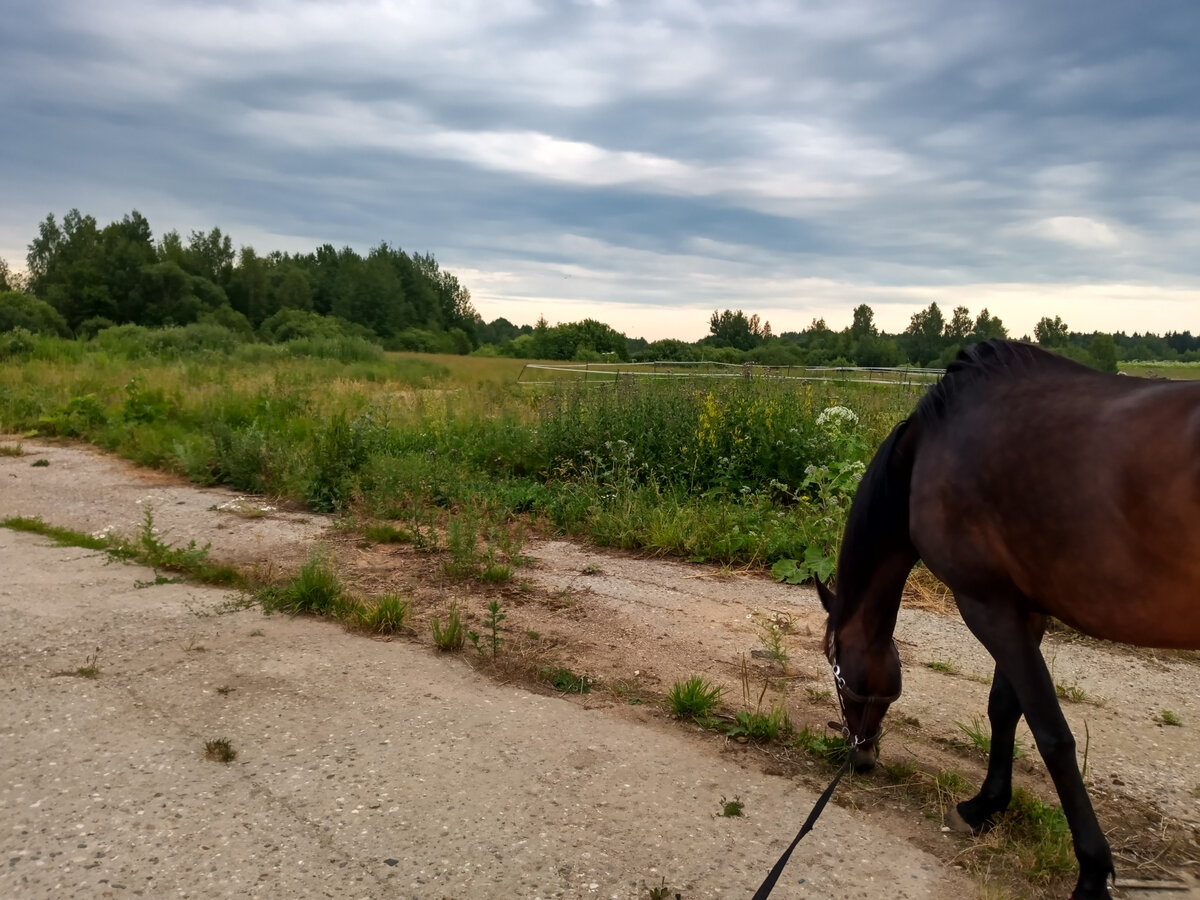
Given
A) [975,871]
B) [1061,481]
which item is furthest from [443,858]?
[1061,481]

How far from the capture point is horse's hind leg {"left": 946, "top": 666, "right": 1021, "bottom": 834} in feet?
9.87

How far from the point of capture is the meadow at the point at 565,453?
728 centimetres

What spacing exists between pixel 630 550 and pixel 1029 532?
16.2ft

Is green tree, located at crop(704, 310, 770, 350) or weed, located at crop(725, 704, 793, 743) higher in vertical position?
green tree, located at crop(704, 310, 770, 350)

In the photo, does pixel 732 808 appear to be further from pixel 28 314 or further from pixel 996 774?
pixel 28 314

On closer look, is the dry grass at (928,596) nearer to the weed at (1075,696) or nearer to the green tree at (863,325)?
A: the weed at (1075,696)

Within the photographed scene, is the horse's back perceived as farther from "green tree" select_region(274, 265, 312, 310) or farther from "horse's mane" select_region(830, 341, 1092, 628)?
"green tree" select_region(274, 265, 312, 310)

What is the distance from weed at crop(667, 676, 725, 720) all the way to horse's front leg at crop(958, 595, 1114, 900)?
5.31 ft

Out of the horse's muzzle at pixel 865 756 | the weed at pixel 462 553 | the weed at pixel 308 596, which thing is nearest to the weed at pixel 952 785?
the horse's muzzle at pixel 865 756

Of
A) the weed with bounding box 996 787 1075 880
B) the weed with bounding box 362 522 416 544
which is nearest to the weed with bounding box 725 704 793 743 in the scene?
the weed with bounding box 996 787 1075 880

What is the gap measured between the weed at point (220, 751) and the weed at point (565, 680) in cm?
Answer: 156

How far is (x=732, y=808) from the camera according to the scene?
3.18 m

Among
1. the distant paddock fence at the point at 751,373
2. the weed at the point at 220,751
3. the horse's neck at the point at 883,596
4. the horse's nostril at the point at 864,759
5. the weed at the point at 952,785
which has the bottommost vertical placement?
the weed at the point at 220,751

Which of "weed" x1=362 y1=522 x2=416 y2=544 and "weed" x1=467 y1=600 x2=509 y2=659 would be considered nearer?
"weed" x1=467 y1=600 x2=509 y2=659
